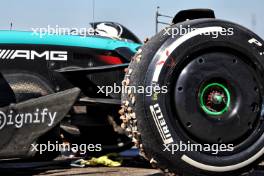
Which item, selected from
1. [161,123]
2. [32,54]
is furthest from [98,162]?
[161,123]

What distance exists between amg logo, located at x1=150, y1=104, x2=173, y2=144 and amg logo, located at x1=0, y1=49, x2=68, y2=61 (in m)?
1.37

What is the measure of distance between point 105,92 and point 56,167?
0.96 meters

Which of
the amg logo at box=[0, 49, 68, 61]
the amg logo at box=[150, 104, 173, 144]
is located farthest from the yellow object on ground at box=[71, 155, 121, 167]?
the amg logo at box=[150, 104, 173, 144]

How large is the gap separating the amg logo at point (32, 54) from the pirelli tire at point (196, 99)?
3.56 ft

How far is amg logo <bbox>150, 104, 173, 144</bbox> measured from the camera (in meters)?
2.88

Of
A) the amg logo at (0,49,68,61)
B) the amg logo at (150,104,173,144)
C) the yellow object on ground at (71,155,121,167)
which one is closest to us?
the amg logo at (150,104,173,144)

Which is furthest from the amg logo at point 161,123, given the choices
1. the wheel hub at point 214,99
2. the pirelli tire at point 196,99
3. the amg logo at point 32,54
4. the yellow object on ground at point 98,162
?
the yellow object on ground at point 98,162

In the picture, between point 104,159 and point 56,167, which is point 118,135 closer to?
point 104,159

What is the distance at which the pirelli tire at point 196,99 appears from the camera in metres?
2.91

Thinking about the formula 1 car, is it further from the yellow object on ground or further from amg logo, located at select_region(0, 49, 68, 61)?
the yellow object on ground

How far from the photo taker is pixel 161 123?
9.47 feet

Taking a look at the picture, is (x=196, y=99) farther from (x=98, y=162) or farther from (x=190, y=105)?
(x=98, y=162)

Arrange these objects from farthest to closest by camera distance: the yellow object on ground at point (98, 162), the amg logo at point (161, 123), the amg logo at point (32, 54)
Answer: the yellow object on ground at point (98, 162) → the amg logo at point (32, 54) → the amg logo at point (161, 123)

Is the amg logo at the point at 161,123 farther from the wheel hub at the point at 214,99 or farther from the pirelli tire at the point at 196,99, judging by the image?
the wheel hub at the point at 214,99
